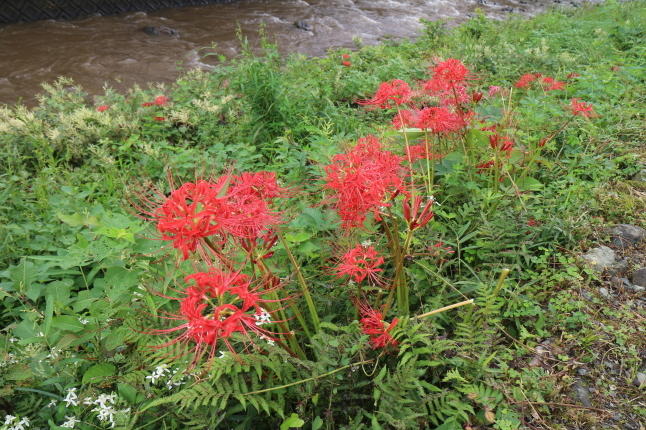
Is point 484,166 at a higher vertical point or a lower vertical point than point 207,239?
lower

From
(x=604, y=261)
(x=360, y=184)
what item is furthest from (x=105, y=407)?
(x=604, y=261)

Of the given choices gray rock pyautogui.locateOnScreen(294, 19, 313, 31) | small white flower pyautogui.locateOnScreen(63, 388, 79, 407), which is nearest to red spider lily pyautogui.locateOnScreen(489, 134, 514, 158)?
small white flower pyautogui.locateOnScreen(63, 388, 79, 407)

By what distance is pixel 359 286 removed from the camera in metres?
1.73

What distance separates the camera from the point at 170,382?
165 cm

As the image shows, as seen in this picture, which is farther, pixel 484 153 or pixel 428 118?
pixel 484 153

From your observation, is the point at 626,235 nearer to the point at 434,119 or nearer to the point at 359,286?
the point at 434,119

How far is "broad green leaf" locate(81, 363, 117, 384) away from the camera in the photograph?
5.71ft

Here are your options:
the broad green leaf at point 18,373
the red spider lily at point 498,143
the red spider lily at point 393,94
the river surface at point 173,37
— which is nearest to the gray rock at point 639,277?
the red spider lily at point 498,143

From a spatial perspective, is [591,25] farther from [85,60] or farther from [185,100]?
[85,60]

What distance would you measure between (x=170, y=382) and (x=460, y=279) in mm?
1422

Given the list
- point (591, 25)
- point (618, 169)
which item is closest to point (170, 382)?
point (618, 169)

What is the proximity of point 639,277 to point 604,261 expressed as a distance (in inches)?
6.4

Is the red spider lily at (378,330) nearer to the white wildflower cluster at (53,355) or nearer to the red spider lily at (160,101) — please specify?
the white wildflower cluster at (53,355)

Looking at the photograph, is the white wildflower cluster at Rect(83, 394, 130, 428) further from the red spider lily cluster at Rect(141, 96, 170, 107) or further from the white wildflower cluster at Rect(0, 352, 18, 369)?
the red spider lily cluster at Rect(141, 96, 170, 107)
